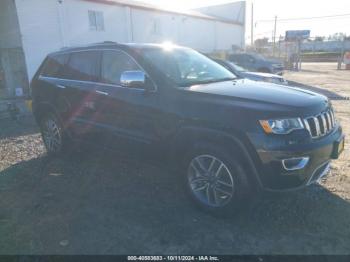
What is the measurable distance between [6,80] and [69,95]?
45.4ft

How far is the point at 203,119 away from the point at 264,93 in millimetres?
721

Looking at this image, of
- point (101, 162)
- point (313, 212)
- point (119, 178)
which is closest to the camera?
point (313, 212)

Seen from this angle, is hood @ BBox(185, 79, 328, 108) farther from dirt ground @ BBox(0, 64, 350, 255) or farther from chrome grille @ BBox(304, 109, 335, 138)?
dirt ground @ BBox(0, 64, 350, 255)

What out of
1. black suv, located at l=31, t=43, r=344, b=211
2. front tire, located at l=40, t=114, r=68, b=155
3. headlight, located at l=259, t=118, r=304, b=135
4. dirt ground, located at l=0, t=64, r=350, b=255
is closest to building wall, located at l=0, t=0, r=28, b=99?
front tire, located at l=40, t=114, r=68, b=155

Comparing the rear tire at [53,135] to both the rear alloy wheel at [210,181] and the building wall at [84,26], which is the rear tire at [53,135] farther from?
the building wall at [84,26]

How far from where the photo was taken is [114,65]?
13.7 feet

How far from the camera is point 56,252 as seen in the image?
294 centimetres

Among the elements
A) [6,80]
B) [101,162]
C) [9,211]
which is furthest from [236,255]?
[6,80]

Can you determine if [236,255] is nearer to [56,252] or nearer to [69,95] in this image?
[56,252]

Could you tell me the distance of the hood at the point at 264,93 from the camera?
121 inches

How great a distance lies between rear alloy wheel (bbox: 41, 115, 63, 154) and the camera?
210 inches

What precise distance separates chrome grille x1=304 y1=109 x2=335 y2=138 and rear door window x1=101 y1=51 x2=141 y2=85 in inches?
81.7

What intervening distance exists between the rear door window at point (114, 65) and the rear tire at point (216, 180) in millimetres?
1393

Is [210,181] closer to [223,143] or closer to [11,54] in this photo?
[223,143]
